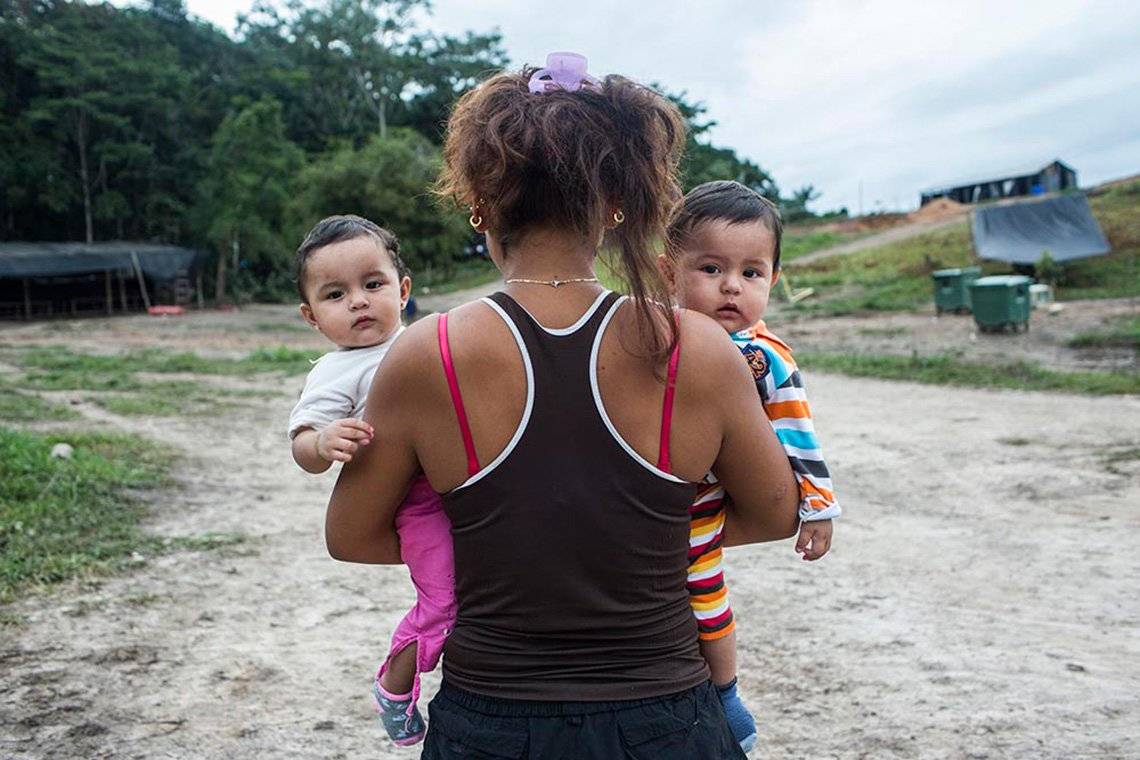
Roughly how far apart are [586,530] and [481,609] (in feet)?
0.72

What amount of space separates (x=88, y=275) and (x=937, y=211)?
32419 mm

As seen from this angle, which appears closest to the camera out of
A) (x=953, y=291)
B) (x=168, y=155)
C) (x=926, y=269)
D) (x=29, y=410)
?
(x=29, y=410)

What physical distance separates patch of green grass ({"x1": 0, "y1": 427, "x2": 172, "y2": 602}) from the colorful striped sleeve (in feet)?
12.5

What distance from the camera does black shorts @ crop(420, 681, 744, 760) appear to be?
1458 mm

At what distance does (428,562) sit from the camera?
1.66m

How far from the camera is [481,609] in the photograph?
5.00ft

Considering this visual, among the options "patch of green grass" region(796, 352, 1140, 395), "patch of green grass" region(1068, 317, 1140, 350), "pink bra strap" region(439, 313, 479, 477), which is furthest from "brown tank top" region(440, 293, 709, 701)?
"patch of green grass" region(1068, 317, 1140, 350)

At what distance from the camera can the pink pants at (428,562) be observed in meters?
1.64

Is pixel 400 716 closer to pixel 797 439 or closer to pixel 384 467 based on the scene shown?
pixel 384 467

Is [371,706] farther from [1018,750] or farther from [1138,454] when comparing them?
[1138,454]

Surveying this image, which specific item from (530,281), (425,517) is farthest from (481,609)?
(530,281)

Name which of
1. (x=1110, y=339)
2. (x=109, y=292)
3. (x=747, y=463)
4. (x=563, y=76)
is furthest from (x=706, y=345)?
(x=109, y=292)

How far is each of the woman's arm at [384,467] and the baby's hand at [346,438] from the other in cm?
1

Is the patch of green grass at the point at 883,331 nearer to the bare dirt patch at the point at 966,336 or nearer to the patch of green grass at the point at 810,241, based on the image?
the bare dirt patch at the point at 966,336
